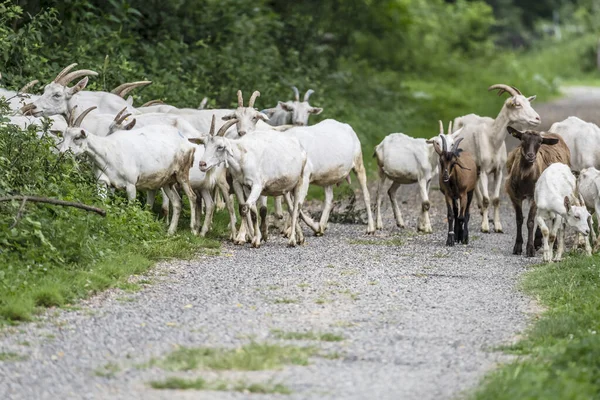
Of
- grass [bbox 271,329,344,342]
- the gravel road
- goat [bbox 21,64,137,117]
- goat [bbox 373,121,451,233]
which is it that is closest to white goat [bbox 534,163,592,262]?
the gravel road

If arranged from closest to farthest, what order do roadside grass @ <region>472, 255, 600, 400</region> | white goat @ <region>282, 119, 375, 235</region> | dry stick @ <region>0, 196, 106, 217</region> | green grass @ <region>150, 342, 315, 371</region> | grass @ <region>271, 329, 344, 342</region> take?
roadside grass @ <region>472, 255, 600, 400</region>, green grass @ <region>150, 342, 315, 371</region>, grass @ <region>271, 329, 344, 342</region>, dry stick @ <region>0, 196, 106, 217</region>, white goat @ <region>282, 119, 375, 235</region>

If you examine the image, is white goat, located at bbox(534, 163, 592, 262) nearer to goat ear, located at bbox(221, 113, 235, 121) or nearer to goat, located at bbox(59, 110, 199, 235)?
goat, located at bbox(59, 110, 199, 235)

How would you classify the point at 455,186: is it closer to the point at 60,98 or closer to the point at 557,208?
the point at 557,208

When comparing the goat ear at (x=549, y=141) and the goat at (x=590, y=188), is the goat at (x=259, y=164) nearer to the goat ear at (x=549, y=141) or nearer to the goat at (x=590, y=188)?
the goat ear at (x=549, y=141)

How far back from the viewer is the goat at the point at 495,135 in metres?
16.4

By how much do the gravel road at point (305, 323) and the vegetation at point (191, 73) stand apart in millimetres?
566

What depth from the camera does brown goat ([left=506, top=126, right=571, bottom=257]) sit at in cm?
1380

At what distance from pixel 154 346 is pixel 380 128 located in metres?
17.0

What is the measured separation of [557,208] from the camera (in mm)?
12883

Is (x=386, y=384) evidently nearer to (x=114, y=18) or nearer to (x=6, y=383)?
(x=6, y=383)

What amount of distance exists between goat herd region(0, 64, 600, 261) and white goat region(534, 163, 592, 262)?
0.01m

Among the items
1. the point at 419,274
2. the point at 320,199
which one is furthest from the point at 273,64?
the point at 419,274

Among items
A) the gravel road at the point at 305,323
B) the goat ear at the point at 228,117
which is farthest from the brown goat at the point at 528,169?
the goat ear at the point at 228,117

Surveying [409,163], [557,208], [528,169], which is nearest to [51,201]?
[557,208]
